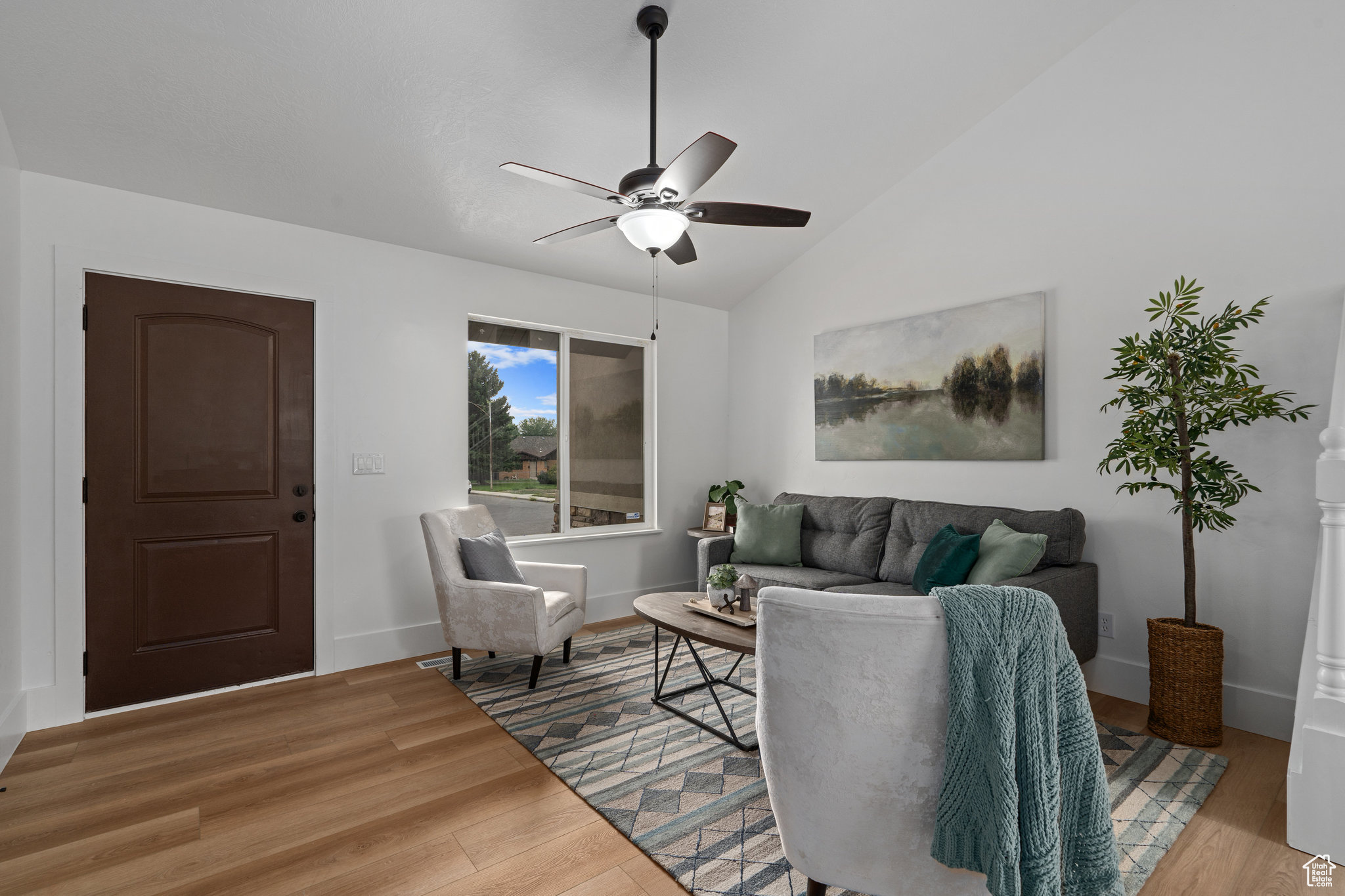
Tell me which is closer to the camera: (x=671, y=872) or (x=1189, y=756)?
(x=671, y=872)

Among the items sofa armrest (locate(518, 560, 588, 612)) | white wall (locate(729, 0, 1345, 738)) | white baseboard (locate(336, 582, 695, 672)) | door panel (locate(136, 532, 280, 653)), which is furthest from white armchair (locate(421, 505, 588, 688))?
white wall (locate(729, 0, 1345, 738))

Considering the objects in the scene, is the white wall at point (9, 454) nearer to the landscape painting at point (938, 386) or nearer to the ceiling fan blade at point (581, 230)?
the ceiling fan blade at point (581, 230)

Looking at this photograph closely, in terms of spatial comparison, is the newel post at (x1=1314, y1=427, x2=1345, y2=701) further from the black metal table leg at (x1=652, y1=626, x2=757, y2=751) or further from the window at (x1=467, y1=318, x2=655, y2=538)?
the window at (x1=467, y1=318, x2=655, y2=538)

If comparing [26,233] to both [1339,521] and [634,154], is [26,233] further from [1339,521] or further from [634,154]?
[1339,521]

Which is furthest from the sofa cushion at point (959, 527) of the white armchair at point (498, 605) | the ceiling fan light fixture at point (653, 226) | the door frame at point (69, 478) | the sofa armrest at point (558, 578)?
the door frame at point (69, 478)

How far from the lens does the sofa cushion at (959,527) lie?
10.4 feet

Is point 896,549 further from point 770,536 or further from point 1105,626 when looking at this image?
point 1105,626

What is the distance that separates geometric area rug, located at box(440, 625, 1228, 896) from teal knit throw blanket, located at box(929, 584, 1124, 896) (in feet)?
2.28

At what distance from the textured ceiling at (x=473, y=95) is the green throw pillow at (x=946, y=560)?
2.19 meters

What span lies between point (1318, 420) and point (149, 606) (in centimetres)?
523

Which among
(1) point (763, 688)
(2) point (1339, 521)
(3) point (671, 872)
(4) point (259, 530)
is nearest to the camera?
(1) point (763, 688)

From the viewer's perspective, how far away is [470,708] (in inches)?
121

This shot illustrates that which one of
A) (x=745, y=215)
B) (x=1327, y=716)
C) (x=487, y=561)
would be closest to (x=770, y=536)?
(x=487, y=561)

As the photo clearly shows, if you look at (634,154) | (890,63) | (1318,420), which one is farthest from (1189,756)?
(634,154)
